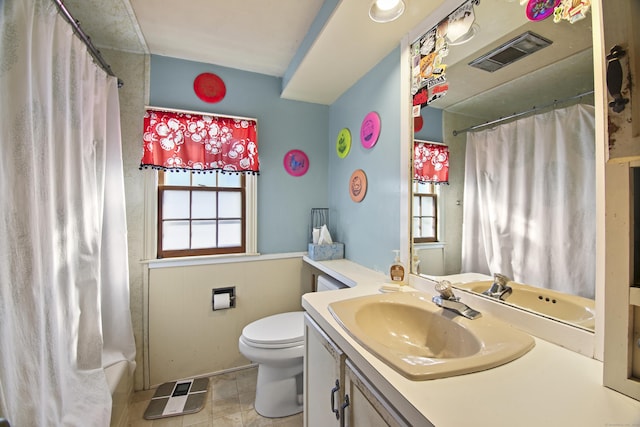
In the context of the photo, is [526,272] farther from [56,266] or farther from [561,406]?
[56,266]

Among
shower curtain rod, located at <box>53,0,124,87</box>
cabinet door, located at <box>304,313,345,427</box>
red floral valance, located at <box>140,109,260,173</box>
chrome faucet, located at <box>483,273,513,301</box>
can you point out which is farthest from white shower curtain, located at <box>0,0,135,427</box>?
chrome faucet, located at <box>483,273,513,301</box>

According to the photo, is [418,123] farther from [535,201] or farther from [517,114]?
[535,201]

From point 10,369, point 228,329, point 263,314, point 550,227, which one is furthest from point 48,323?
point 550,227

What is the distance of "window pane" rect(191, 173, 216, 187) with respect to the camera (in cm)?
201

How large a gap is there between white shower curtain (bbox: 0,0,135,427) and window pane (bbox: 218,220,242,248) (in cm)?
78

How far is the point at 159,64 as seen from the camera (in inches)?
73.5

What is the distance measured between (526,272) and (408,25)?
4.03 feet

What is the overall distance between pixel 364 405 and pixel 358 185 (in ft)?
4.43

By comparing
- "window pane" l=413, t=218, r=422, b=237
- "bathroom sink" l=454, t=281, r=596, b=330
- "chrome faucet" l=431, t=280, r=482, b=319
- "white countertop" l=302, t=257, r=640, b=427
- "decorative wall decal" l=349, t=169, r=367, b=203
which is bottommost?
"white countertop" l=302, t=257, r=640, b=427

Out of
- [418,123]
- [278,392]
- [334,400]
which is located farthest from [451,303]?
[278,392]

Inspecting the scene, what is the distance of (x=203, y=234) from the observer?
204 centimetres

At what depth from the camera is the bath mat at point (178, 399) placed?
5.33ft

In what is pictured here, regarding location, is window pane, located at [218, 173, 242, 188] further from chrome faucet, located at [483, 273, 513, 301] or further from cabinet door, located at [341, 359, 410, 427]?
chrome faucet, located at [483, 273, 513, 301]

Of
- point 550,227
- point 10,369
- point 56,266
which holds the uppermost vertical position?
point 550,227
